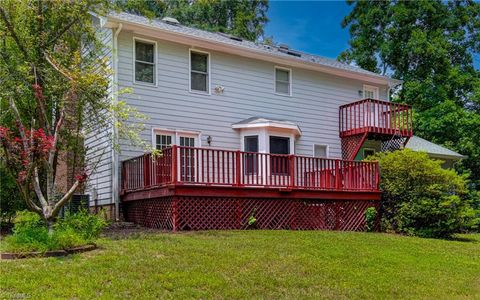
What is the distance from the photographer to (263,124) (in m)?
14.7

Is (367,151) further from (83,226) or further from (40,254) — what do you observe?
(40,254)

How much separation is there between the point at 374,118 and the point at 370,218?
15.0 feet

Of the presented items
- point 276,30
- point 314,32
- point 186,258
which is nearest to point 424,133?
point 314,32

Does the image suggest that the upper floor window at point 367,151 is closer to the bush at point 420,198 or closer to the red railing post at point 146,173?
the bush at point 420,198

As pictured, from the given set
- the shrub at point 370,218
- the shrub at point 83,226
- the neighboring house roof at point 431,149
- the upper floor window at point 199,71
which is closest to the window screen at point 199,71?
the upper floor window at point 199,71

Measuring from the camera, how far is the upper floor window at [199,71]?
48.2 feet

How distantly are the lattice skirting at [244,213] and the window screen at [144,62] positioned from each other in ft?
11.9

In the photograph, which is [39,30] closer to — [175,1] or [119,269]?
[119,269]

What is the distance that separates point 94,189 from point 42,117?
18.8 ft

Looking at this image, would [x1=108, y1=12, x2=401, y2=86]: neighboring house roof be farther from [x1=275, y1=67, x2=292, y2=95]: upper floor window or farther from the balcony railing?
the balcony railing

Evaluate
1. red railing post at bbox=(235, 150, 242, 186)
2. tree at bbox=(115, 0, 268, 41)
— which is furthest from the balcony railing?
tree at bbox=(115, 0, 268, 41)

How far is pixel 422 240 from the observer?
11984mm

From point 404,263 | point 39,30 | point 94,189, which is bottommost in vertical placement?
point 404,263

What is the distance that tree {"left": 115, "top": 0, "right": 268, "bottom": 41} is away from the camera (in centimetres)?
3025
